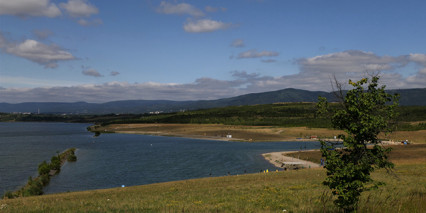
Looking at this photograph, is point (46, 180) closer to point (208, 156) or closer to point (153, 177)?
point (153, 177)

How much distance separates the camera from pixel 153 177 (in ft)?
226

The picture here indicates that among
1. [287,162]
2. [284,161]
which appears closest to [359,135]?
[287,162]

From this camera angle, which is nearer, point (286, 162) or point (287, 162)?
point (287, 162)

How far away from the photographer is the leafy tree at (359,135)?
13133mm

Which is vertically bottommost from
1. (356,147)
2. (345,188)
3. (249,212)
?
(249,212)

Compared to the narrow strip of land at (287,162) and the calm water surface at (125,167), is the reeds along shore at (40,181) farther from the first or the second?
the narrow strip of land at (287,162)

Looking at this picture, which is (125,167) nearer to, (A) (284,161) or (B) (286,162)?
(B) (286,162)

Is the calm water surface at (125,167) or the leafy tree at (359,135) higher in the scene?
the leafy tree at (359,135)

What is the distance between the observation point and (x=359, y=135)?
13.5m

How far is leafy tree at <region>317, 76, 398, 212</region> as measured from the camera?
13133mm

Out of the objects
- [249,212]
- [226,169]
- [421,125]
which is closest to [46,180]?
[226,169]

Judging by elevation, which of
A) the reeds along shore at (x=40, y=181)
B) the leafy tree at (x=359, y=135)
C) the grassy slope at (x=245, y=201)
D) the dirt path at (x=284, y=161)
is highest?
the leafy tree at (x=359, y=135)

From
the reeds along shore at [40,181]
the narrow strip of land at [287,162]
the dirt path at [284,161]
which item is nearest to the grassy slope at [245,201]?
the reeds along shore at [40,181]

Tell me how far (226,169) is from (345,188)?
67.3 meters
